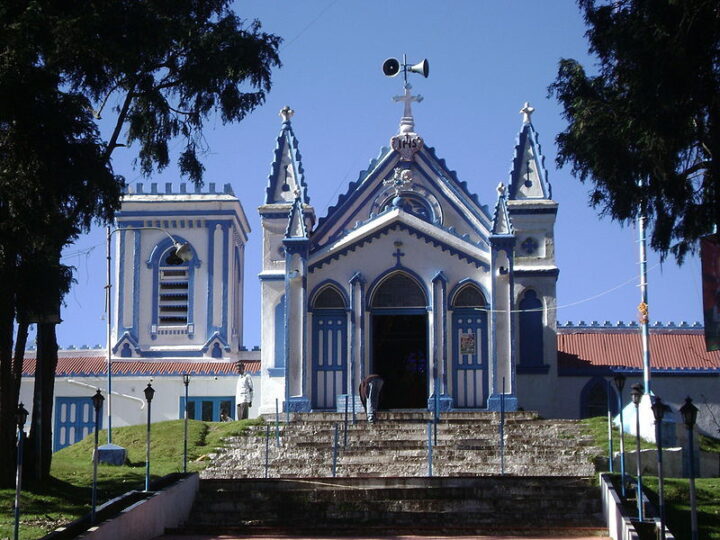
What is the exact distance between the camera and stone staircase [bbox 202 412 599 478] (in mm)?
27578

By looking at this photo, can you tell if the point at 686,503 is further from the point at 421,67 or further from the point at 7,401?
the point at 421,67

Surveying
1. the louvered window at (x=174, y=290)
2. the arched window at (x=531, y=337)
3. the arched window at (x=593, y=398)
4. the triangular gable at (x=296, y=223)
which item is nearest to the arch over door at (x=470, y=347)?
the arched window at (x=531, y=337)

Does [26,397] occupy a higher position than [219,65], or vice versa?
[219,65]

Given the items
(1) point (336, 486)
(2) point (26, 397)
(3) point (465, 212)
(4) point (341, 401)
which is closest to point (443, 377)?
(4) point (341, 401)

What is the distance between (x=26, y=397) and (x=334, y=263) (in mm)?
12932

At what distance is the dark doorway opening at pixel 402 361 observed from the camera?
1527 inches

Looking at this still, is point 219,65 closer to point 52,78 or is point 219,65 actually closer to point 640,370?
point 52,78

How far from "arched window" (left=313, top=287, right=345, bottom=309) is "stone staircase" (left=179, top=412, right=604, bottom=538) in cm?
772

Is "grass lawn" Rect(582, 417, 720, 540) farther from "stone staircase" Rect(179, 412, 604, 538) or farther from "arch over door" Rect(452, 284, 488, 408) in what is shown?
"arch over door" Rect(452, 284, 488, 408)

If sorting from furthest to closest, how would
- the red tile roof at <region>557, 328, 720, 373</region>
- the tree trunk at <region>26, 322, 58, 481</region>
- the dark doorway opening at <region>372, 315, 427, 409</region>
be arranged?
the red tile roof at <region>557, 328, 720, 373</region>, the dark doorway opening at <region>372, 315, 427, 409</region>, the tree trunk at <region>26, 322, 58, 481</region>

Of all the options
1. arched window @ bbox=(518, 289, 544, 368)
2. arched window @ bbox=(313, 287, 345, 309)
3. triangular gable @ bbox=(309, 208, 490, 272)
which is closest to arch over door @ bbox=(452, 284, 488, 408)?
triangular gable @ bbox=(309, 208, 490, 272)

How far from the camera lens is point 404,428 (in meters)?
31.6

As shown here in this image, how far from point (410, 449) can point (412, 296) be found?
291 inches

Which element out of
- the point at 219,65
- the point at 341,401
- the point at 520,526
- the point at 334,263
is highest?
the point at 219,65
